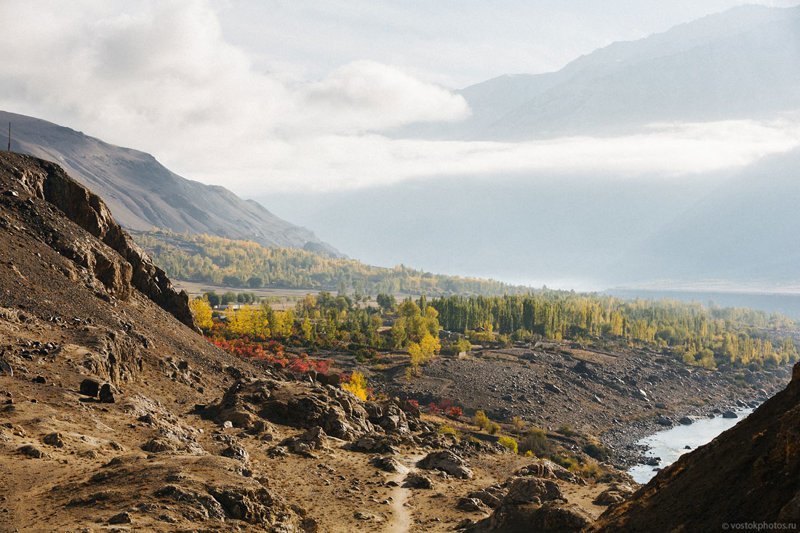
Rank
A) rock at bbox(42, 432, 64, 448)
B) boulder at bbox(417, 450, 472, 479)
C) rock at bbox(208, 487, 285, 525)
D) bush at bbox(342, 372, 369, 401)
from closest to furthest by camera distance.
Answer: rock at bbox(208, 487, 285, 525) → rock at bbox(42, 432, 64, 448) → boulder at bbox(417, 450, 472, 479) → bush at bbox(342, 372, 369, 401)

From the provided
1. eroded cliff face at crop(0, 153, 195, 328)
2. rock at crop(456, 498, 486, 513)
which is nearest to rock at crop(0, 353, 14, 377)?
eroded cliff face at crop(0, 153, 195, 328)

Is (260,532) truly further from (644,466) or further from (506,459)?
(644,466)

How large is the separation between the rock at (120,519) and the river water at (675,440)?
313ft

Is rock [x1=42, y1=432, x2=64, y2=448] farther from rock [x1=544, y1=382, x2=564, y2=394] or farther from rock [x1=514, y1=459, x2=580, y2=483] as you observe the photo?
rock [x1=544, y1=382, x2=564, y2=394]

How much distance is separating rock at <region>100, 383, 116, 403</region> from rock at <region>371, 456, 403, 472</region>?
21424mm

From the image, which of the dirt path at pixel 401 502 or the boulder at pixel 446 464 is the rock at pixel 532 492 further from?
the boulder at pixel 446 464

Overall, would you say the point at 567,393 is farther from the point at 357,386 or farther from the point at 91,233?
the point at 91,233


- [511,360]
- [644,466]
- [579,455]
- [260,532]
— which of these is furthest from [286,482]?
[511,360]

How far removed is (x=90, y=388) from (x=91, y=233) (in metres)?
41.5

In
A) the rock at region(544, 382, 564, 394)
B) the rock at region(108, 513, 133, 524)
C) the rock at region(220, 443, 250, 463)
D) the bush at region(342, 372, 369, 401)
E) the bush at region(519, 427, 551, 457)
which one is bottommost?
the bush at region(519, 427, 551, 457)

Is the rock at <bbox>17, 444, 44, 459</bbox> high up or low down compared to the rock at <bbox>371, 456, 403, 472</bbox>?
up

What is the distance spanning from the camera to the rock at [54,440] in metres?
39.0

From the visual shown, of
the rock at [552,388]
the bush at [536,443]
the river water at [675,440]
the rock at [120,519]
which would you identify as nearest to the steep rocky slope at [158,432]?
the rock at [120,519]

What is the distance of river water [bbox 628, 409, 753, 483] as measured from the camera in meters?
117
